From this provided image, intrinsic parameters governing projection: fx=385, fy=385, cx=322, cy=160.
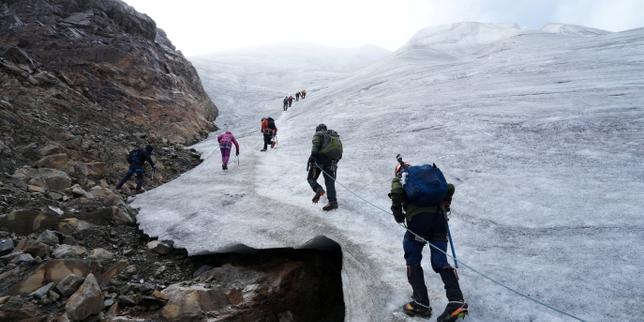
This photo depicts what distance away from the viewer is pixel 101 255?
6727mm

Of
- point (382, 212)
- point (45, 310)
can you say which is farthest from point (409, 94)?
point (45, 310)

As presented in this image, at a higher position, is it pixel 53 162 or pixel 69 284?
pixel 53 162

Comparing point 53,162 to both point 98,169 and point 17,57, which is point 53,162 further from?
point 17,57

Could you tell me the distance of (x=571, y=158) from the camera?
27.9ft

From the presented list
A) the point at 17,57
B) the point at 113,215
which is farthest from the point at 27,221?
the point at 17,57

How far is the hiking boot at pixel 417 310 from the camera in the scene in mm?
4598

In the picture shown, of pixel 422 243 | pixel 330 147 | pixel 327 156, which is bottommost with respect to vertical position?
pixel 422 243

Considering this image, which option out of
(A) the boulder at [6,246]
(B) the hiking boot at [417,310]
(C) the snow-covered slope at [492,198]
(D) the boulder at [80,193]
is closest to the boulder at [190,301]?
(C) the snow-covered slope at [492,198]

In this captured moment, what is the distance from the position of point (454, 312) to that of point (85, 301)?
189 inches

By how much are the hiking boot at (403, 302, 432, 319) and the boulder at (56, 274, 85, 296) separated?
15.4 ft

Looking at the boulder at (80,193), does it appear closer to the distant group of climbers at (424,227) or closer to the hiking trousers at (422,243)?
the distant group of climbers at (424,227)

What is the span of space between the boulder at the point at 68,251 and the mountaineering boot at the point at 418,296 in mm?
5478

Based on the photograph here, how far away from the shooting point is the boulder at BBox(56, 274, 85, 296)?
5489mm

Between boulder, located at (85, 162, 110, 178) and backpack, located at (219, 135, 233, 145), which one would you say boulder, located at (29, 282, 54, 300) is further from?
backpack, located at (219, 135, 233, 145)
